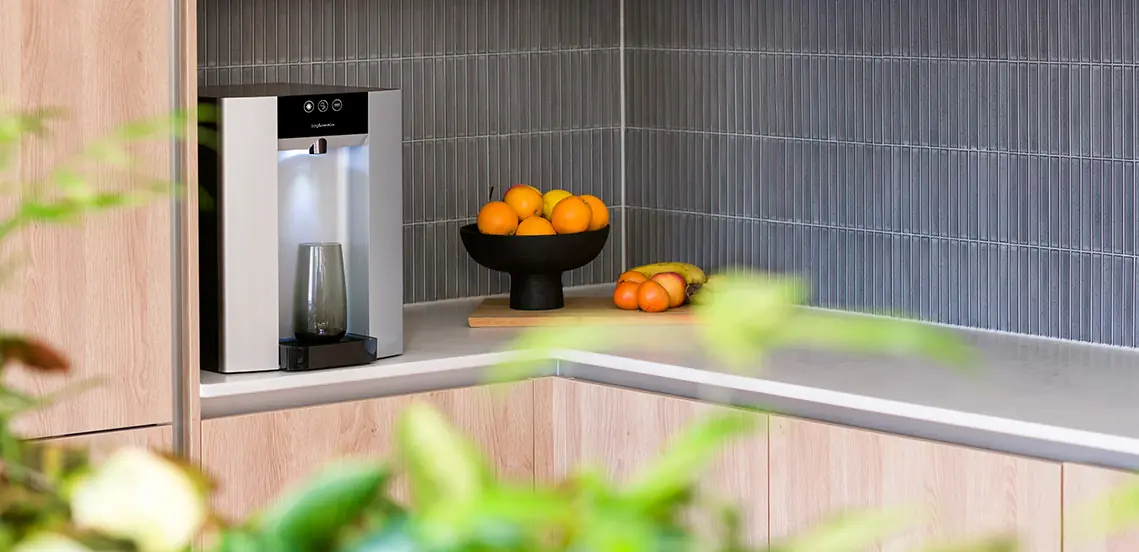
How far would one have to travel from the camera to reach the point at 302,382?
90.5 inches

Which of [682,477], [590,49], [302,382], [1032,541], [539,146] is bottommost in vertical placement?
[1032,541]

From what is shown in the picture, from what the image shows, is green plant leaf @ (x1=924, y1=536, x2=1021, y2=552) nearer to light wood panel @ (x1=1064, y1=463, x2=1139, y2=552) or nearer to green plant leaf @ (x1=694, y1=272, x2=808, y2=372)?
green plant leaf @ (x1=694, y1=272, x2=808, y2=372)

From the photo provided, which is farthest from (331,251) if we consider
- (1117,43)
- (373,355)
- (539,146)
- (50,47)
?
(1117,43)

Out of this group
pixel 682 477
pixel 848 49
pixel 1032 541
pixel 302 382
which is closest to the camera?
pixel 682 477

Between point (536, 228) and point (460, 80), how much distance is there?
44cm

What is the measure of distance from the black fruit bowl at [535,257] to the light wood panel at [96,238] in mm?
665

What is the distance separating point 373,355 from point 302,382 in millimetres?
143

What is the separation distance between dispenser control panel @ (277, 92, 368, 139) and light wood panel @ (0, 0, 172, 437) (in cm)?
17

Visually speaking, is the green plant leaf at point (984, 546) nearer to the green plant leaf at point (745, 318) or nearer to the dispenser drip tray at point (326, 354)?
the green plant leaf at point (745, 318)

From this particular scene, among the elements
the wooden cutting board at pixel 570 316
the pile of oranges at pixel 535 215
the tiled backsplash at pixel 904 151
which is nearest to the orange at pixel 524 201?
the pile of oranges at pixel 535 215

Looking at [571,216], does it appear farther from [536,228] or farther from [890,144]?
[890,144]

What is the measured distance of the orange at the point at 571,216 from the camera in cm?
271

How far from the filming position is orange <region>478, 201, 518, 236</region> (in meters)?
2.73

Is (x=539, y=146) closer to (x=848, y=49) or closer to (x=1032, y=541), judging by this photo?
(x=848, y=49)
